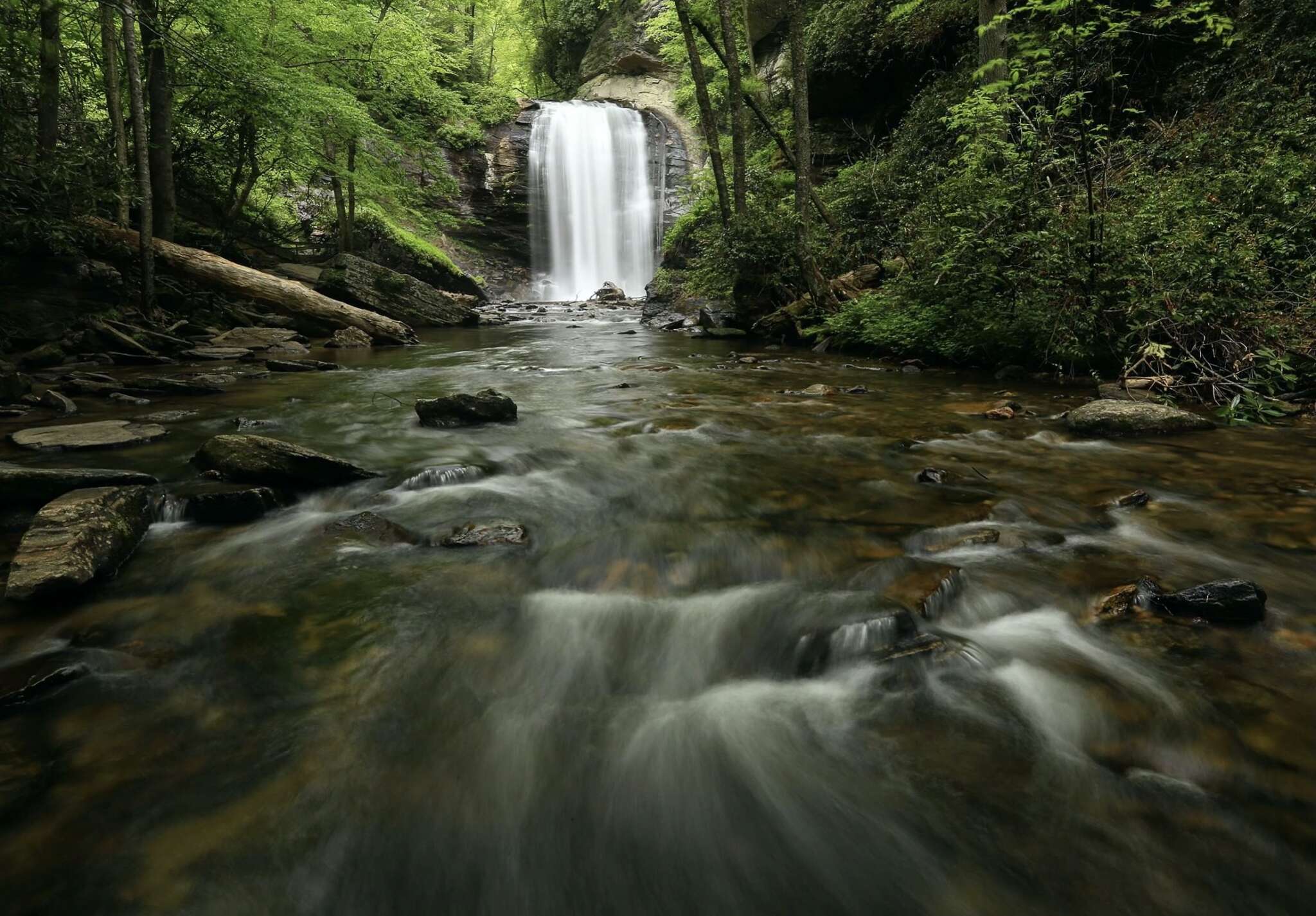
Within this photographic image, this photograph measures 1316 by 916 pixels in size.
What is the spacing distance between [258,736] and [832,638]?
1.87 m

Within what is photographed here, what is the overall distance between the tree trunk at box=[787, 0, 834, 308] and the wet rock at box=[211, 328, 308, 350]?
8.93 metres

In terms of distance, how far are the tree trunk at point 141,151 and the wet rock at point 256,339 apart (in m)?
1.05

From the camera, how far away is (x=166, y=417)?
5.69m

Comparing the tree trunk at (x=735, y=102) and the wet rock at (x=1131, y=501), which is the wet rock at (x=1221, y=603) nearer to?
the wet rock at (x=1131, y=501)

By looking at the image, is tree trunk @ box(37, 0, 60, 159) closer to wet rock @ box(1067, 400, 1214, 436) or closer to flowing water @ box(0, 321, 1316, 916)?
flowing water @ box(0, 321, 1316, 916)

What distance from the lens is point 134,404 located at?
6.23 meters

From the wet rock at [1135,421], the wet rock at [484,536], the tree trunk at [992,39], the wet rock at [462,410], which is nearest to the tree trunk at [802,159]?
the tree trunk at [992,39]

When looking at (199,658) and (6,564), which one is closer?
(199,658)

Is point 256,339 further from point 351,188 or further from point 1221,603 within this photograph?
point 1221,603

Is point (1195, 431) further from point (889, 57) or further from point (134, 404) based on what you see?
point (889, 57)

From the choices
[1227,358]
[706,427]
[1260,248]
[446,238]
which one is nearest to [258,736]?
[706,427]

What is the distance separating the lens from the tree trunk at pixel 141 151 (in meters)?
8.48

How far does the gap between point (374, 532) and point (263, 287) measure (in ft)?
36.7

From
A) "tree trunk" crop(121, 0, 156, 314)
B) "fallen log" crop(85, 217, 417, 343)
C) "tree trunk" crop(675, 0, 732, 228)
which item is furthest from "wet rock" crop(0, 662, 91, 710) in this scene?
"tree trunk" crop(675, 0, 732, 228)
